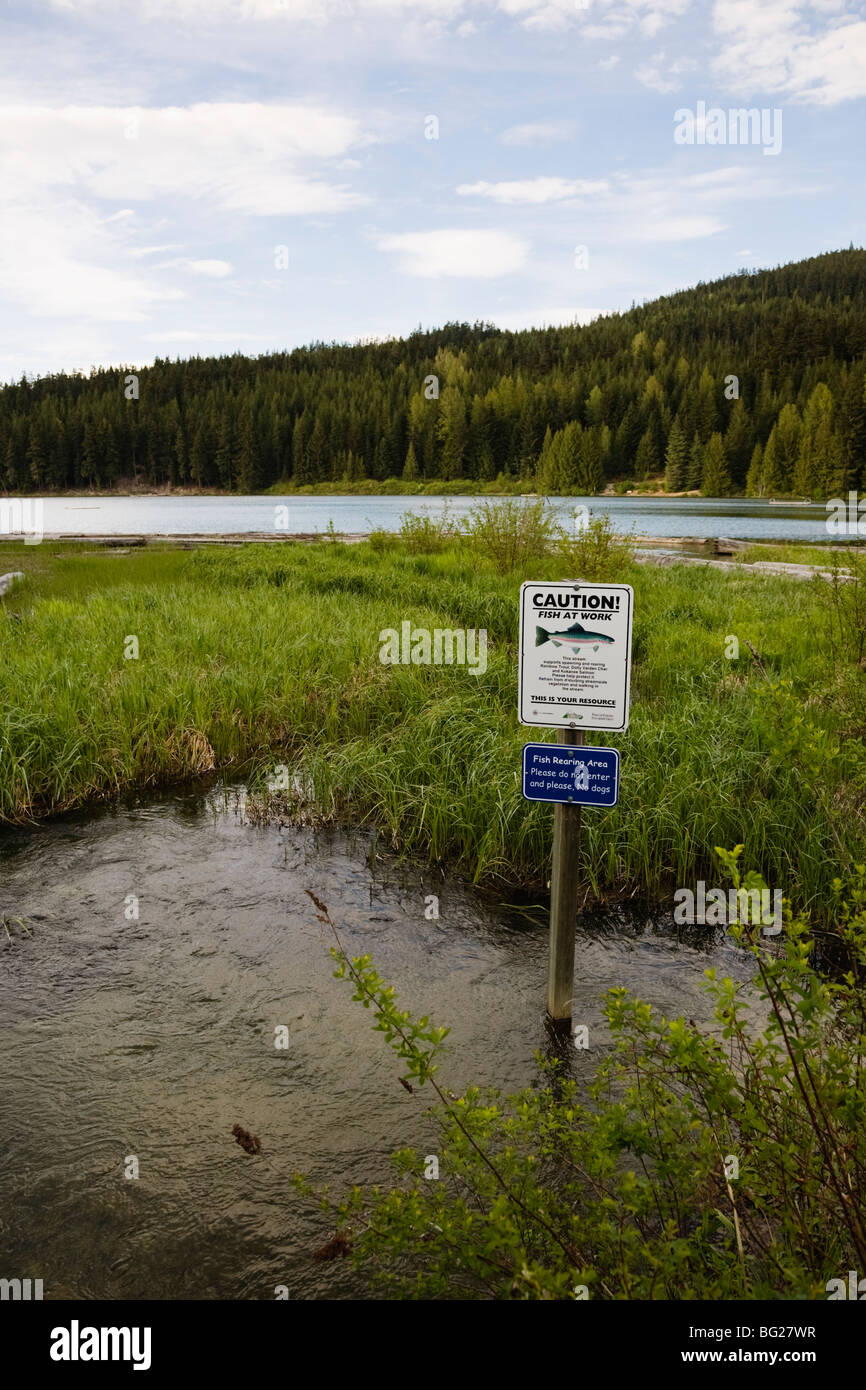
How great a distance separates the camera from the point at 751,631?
12156 millimetres

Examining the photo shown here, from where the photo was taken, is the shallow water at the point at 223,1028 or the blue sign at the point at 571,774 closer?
the shallow water at the point at 223,1028

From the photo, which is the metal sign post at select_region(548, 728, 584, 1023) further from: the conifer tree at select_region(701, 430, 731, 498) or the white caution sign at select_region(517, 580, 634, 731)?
the conifer tree at select_region(701, 430, 731, 498)

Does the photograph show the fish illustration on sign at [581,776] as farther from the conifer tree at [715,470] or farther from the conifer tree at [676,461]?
the conifer tree at [676,461]

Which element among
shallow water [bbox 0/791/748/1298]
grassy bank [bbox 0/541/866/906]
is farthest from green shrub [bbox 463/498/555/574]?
shallow water [bbox 0/791/748/1298]

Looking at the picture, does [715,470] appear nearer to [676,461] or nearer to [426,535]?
[676,461]

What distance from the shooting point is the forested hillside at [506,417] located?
10256cm

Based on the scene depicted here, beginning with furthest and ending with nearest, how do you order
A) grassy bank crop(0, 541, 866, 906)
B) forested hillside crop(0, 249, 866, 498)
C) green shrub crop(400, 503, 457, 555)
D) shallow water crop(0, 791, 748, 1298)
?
forested hillside crop(0, 249, 866, 498), green shrub crop(400, 503, 457, 555), grassy bank crop(0, 541, 866, 906), shallow water crop(0, 791, 748, 1298)

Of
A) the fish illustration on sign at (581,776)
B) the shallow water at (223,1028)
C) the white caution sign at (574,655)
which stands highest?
the white caution sign at (574,655)

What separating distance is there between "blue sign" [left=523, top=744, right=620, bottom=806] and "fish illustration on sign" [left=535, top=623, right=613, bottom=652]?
0.49 metres

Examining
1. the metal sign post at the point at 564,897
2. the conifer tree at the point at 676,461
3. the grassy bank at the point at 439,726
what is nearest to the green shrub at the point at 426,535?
the grassy bank at the point at 439,726

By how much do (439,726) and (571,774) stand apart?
456cm

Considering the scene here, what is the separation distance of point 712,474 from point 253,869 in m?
109

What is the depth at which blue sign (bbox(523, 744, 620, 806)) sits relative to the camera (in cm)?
383

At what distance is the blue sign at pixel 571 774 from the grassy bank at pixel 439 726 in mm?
742
